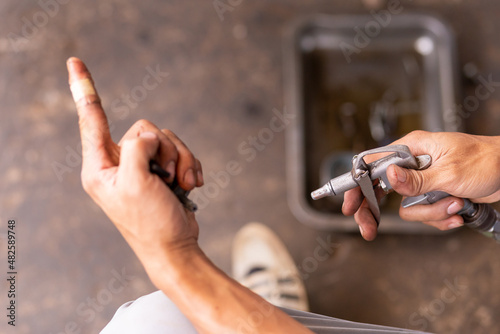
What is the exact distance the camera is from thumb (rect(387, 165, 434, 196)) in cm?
62

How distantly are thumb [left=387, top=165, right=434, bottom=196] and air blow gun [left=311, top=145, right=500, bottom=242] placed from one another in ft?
0.04

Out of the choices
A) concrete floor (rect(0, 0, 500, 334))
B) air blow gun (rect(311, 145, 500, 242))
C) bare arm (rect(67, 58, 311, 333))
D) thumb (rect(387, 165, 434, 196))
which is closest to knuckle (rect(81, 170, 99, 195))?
bare arm (rect(67, 58, 311, 333))

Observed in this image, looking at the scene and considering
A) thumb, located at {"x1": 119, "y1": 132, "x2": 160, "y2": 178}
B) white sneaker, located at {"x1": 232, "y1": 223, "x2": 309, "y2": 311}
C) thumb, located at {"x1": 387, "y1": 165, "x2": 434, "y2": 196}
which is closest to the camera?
thumb, located at {"x1": 119, "y1": 132, "x2": 160, "y2": 178}

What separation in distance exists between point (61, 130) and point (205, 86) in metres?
0.52

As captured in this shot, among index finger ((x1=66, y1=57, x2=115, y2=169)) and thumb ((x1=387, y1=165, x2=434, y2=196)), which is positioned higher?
index finger ((x1=66, y1=57, x2=115, y2=169))

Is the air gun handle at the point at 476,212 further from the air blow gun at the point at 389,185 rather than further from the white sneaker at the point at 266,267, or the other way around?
the white sneaker at the point at 266,267

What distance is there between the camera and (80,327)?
1237 millimetres

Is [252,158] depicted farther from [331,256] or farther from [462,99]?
[462,99]

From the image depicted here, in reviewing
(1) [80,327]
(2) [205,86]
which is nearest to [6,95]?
(2) [205,86]

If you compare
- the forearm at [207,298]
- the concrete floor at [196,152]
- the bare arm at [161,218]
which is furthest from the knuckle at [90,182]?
the concrete floor at [196,152]

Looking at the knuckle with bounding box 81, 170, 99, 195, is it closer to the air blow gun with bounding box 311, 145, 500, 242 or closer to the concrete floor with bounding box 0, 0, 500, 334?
the air blow gun with bounding box 311, 145, 500, 242

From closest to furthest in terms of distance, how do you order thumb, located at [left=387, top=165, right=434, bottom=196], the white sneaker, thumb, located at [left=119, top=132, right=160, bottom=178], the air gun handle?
thumb, located at [left=119, top=132, right=160, bottom=178]
thumb, located at [left=387, top=165, right=434, bottom=196]
the air gun handle
the white sneaker

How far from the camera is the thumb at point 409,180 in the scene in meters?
0.62

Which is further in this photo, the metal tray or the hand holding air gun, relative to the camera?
the metal tray
